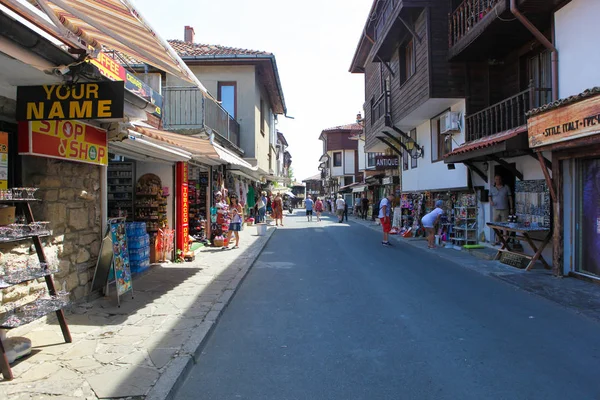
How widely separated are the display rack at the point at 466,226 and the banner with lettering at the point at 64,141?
1026 centimetres

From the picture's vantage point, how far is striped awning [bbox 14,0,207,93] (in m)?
3.51

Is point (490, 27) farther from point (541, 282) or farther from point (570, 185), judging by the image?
point (541, 282)

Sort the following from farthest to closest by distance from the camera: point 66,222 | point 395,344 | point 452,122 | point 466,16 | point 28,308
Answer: point 452,122, point 466,16, point 66,222, point 395,344, point 28,308

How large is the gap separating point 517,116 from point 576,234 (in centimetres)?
346

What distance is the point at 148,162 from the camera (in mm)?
9109

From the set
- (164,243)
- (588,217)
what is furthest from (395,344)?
(164,243)

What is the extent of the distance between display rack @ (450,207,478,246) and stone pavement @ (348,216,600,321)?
4.07 ft

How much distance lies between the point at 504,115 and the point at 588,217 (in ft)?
13.6

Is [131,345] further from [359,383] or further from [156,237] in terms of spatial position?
[156,237]

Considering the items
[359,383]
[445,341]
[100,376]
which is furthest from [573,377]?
[100,376]

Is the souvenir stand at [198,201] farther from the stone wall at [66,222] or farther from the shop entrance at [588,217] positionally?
the shop entrance at [588,217]

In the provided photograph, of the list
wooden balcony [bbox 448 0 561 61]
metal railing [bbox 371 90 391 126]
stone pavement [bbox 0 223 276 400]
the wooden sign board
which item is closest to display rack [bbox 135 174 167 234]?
stone pavement [bbox 0 223 276 400]

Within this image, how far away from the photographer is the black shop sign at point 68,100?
4.23m

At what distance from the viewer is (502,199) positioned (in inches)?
413
